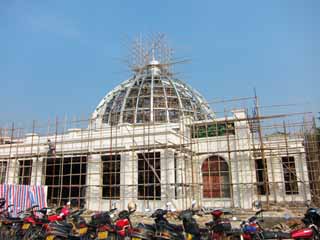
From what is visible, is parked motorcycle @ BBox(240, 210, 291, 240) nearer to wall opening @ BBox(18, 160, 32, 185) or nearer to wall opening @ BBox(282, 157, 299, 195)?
wall opening @ BBox(282, 157, 299, 195)

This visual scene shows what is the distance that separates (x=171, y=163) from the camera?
1805 cm

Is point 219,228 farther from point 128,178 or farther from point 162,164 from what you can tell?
point 128,178

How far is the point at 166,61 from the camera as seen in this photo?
93.9ft

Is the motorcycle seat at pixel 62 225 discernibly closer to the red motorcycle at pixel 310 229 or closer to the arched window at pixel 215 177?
the red motorcycle at pixel 310 229

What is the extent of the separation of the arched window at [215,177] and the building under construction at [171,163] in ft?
0.22

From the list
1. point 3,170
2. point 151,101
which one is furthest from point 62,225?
point 151,101

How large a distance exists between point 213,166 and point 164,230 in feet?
47.4

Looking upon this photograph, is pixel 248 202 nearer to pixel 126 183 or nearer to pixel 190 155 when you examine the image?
pixel 190 155

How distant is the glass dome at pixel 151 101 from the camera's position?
26953 mm

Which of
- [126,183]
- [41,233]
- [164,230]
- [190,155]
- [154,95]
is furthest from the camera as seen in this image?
[154,95]

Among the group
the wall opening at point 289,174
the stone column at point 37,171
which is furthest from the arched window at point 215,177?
the stone column at point 37,171

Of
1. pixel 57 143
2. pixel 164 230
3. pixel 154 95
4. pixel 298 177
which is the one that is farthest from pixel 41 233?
pixel 154 95

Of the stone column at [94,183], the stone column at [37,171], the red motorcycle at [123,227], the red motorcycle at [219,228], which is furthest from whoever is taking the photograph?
the stone column at [37,171]

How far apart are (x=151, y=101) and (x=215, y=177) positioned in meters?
9.65
